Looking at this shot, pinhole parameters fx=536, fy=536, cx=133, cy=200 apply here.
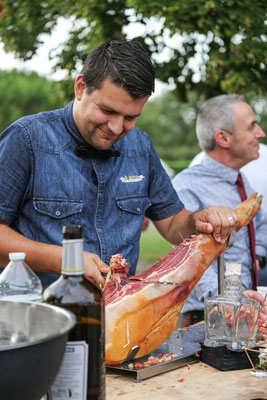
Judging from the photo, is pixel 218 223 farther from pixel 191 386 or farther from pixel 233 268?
pixel 191 386

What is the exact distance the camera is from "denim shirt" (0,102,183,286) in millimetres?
2711

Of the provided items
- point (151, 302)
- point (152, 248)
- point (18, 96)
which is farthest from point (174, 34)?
point (18, 96)

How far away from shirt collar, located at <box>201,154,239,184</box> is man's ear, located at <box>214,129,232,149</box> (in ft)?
0.57

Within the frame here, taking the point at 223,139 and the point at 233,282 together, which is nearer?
the point at 233,282

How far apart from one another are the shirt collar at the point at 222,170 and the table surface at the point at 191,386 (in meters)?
2.84

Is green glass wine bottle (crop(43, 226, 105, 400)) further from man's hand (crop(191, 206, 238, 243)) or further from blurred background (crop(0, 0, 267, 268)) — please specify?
blurred background (crop(0, 0, 267, 268))

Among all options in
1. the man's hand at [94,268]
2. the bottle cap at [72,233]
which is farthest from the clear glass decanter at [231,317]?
the bottle cap at [72,233]

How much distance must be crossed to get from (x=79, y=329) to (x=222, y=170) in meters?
3.53

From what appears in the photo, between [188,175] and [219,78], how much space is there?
5.84ft

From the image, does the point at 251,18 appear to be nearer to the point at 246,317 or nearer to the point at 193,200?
the point at 193,200

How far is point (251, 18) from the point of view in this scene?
4793mm

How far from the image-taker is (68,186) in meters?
2.84

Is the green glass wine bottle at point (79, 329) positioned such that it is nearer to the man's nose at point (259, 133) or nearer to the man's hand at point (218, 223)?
the man's hand at point (218, 223)

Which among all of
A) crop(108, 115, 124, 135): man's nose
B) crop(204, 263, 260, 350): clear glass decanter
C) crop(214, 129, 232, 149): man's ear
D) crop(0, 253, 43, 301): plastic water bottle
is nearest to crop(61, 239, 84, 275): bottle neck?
crop(0, 253, 43, 301): plastic water bottle
